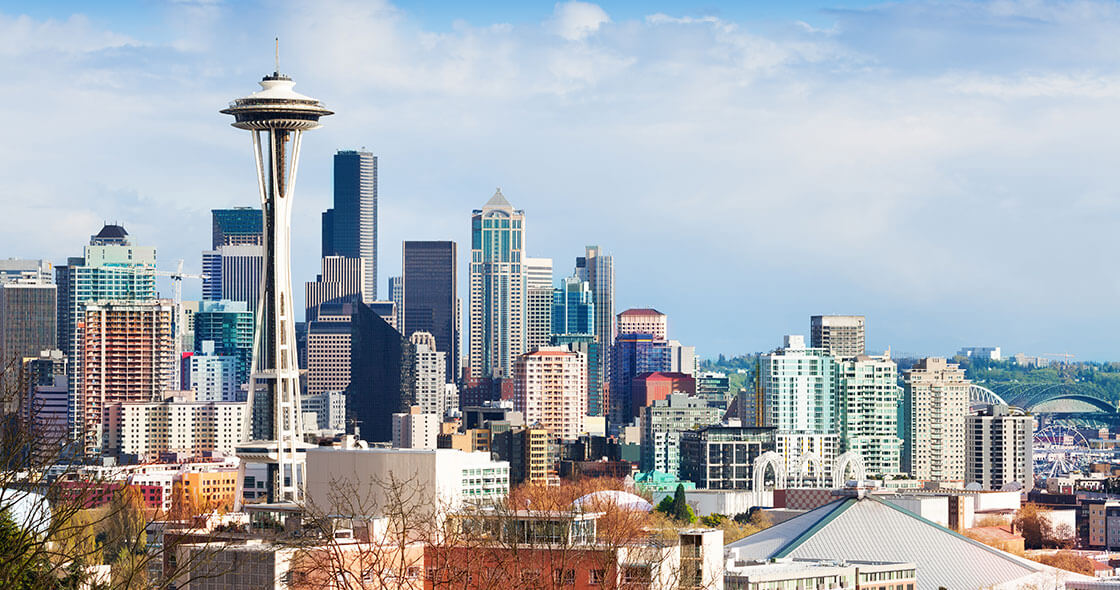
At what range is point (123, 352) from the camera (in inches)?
6412

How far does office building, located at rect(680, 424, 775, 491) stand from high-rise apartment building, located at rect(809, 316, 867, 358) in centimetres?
4844

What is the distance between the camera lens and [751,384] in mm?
166000

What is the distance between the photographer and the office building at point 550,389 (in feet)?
622

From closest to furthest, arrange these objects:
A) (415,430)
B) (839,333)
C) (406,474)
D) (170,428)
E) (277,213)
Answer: (406,474) < (277,213) < (170,428) < (415,430) < (839,333)

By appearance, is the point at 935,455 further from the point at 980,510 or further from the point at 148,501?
the point at 148,501

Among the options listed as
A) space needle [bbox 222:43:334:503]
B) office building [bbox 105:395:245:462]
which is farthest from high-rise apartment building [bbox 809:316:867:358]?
space needle [bbox 222:43:334:503]

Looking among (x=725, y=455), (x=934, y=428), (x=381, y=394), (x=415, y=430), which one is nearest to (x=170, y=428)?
(x=415, y=430)

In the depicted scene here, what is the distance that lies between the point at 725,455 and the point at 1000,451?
24011mm

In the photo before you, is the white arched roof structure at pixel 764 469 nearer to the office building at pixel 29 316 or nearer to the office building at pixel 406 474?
the office building at pixel 406 474

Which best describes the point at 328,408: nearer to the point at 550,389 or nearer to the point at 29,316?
the point at 550,389

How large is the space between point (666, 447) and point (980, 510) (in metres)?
44.2

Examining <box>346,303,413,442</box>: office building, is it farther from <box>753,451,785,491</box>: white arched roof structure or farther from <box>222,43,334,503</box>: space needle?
<box>222,43,334,503</box>: space needle

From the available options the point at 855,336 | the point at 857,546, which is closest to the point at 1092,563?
the point at 857,546

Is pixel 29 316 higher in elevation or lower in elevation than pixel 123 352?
higher
